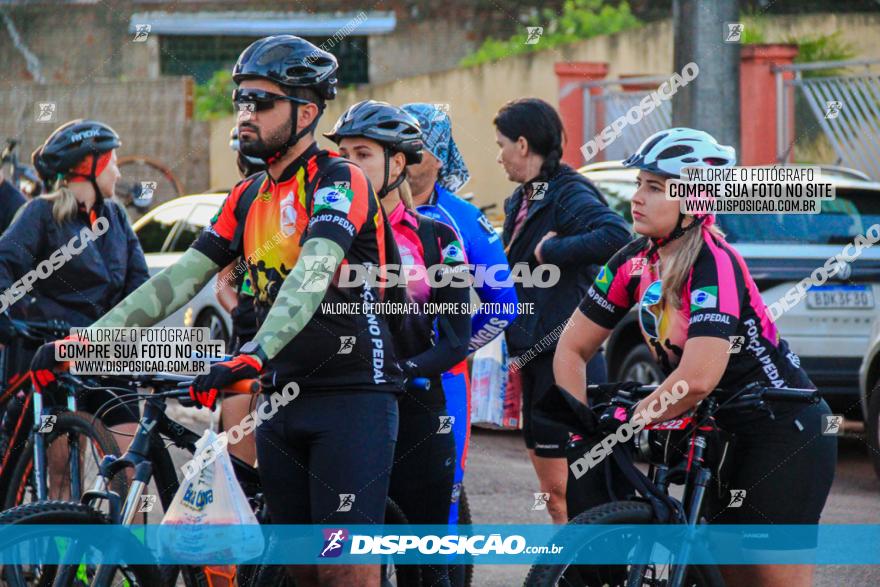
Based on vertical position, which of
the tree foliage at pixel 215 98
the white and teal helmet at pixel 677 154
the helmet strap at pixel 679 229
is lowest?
the tree foliage at pixel 215 98

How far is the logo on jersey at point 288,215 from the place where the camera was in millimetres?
4531

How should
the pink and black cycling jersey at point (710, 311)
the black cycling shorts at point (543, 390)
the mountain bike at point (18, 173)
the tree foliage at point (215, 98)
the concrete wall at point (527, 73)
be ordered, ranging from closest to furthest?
the pink and black cycling jersey at point (710, 311), the black cycling shorts at point (543, 390), the mountain bike at point (18, 173), the concrete wall at point (527, 73), the tree foliage at point (215, 98)

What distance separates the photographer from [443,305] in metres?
5.44

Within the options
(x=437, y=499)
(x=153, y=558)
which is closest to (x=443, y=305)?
(x=437, y=499)

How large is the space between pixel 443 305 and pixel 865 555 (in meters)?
3.06

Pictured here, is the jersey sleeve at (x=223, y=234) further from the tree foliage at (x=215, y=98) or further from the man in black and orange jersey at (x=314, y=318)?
the tree foliage at (x=215, y=98)

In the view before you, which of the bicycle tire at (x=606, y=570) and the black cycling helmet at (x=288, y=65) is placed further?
the black cycling helmet at (x=288, y=65)

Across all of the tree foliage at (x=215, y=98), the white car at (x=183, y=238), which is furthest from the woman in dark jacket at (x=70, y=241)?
the tree foliage at (x=215, y=98)

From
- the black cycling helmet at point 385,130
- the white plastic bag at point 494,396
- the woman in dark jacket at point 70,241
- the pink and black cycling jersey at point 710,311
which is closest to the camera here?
the pink and black cycling jersey at point 710,311

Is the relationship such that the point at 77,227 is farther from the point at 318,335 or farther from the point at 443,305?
the point at 318,335

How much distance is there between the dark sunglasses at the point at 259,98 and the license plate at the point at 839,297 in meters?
5.80

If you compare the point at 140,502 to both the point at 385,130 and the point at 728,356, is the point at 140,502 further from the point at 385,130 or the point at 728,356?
the point at 728,356

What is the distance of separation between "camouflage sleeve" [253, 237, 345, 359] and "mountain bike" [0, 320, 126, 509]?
1.76 metres

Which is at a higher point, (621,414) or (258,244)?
(258,244)
